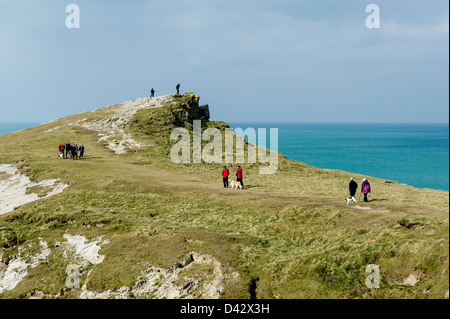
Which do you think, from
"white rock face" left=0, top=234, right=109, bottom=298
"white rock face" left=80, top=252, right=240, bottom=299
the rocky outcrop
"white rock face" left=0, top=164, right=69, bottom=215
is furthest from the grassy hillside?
the rocky outcrop

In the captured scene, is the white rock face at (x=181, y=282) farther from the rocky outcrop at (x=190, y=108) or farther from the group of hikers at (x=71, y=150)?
the rocky outcrop at (x=190, y=108)

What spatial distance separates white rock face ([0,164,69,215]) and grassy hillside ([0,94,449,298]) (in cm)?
166

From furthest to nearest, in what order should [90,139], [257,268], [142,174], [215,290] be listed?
1. [90,139]
2. [142,174]
3. [257,268]
4. [215,290]

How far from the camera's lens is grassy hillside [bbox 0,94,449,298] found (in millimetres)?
24141

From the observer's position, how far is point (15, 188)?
52469mm

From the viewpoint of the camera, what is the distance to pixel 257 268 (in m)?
26.9

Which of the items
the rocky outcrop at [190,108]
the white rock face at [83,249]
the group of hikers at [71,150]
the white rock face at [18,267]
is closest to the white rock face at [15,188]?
the group of hikers at [71,150]

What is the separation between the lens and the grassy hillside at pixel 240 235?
79.2 feet

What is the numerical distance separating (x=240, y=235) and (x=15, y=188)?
37.5 m
